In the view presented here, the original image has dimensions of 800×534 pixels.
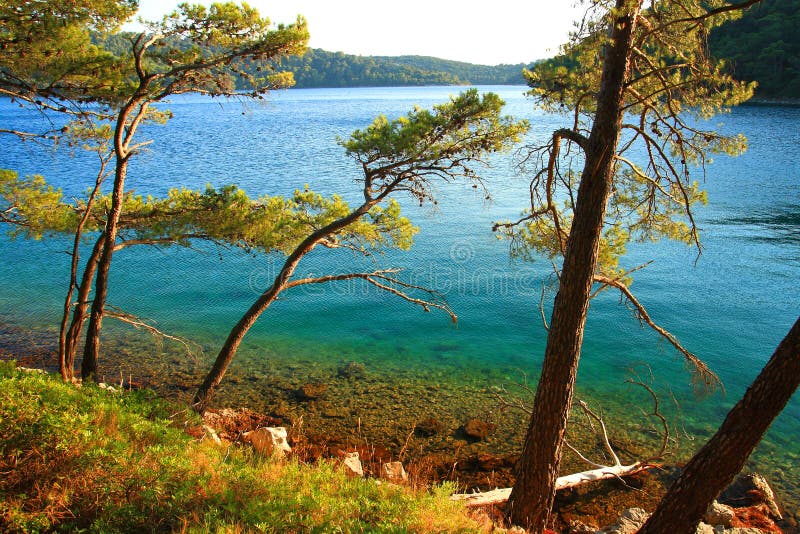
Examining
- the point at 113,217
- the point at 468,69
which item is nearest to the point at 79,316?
the point at 113,217

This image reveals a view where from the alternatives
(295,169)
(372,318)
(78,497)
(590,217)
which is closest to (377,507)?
(78,497)

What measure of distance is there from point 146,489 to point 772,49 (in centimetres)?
6533

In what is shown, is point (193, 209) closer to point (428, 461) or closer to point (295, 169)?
point (428, 461)

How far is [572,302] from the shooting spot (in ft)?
18.2

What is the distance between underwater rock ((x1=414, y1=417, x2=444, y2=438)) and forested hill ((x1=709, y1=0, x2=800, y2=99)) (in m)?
56.4

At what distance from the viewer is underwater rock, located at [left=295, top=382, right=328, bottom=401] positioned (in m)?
11.4

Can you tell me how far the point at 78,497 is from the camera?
12.2 ft

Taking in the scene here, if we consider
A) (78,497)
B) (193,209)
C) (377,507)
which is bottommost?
(377,507)

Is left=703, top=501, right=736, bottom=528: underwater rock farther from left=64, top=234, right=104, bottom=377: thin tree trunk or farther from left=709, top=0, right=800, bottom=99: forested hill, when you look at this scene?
left=709, top=0, right=800, bottom=99: forested hill

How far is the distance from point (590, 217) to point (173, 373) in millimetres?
10344

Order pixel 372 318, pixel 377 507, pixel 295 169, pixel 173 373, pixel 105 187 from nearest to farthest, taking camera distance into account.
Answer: pixel 377 507 < pixel 173 373 < pixel 372 318 < pixel 105 187 < pixel 295 169

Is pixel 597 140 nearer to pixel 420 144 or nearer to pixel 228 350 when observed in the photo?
pixel 420 144

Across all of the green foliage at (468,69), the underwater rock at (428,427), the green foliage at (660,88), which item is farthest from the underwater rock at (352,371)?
the green foliage at (468,69)

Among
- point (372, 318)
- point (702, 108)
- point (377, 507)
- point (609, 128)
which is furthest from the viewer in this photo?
point (372, 318)
